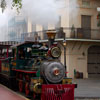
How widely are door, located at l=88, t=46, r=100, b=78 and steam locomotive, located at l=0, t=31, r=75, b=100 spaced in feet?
37.3

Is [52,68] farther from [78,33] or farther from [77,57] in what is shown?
[77,57]

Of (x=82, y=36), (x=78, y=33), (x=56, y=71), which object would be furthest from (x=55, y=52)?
(x=82, y=36)

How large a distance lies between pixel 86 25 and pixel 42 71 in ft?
45.1

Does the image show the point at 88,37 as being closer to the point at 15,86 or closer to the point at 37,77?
the point at 15,86

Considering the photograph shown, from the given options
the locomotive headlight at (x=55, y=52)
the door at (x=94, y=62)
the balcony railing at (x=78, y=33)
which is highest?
the balcony railing at (x=78, y=33)

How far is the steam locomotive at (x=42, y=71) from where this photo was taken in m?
12.1

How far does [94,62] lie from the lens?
2570 centimetres

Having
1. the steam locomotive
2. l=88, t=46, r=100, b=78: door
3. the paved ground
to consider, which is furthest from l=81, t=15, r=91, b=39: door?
the steam locomotive

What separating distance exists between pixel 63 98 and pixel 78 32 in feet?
41.9

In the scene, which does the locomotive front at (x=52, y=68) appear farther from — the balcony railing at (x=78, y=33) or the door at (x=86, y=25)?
the door at (x=86, y=25)

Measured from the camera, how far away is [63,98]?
12.2 metres

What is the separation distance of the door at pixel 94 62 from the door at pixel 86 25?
Answer: 1751 millimetres

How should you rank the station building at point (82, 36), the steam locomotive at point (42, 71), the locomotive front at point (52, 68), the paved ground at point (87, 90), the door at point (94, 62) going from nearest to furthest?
the steam locomotive at point (42, 71) → the locomotive front at point (52, 68) → the paved ground at point (87, 90) → the station building at point (82, 36) → the door at point (94, 62)

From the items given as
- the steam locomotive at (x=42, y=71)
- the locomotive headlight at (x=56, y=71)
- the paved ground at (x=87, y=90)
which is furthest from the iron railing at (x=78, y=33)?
the locomotive headlight at (x=56, y=71)
